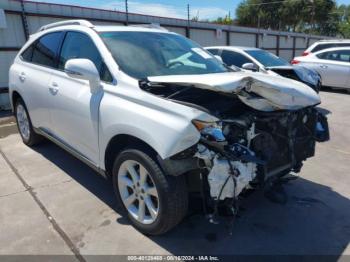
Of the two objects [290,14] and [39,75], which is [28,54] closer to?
[39,75]

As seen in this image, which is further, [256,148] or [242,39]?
[242,39]

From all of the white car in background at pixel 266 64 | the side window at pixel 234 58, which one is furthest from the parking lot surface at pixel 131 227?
the side window at pixel 234 58

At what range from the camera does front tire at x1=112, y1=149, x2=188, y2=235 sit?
2539 mm

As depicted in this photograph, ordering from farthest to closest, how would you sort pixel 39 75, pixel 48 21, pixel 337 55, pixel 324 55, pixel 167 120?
1. pixel 324 55
2. pixel 337 55
3. pixel 48 21
4. pixel 39 75
5. pixel 167 120

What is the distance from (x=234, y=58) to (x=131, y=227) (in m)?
6.64

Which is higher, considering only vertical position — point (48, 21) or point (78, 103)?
point (48, 21)

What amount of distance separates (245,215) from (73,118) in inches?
81.0

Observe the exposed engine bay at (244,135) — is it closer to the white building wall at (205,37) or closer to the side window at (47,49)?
the side window at (47,49)

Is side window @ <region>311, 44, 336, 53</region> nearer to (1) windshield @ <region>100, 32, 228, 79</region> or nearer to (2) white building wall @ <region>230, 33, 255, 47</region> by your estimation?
(2) white building wall @ <region>230, 33, 255, 47</region>

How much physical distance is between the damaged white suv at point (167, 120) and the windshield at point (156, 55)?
14 millimetres

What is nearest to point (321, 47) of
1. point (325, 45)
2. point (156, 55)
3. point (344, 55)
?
point (325, 45)

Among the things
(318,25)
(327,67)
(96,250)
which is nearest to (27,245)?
(96,250)

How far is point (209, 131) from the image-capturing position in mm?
2438

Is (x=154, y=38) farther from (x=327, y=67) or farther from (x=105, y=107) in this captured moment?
(x=327, y=67)
